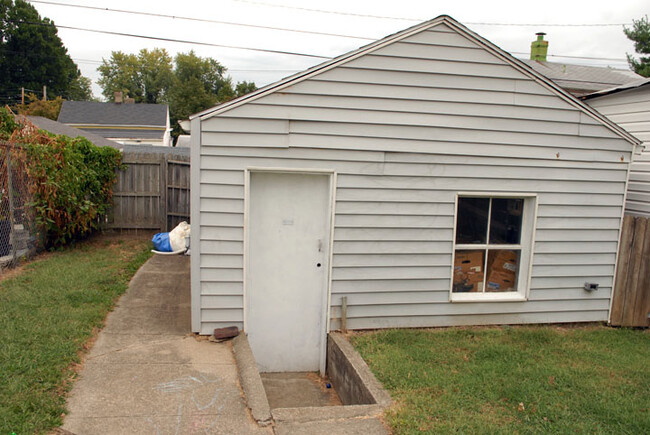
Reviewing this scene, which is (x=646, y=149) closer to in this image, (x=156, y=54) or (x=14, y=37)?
(x=14, y=37)

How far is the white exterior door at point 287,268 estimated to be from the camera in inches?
227

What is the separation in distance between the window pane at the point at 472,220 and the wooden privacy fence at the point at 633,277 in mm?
2107

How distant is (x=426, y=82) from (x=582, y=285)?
364cm

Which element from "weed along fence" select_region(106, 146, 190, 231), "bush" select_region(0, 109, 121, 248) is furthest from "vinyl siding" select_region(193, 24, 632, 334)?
"weed along fence" select_region(106, 146, 190, 231)

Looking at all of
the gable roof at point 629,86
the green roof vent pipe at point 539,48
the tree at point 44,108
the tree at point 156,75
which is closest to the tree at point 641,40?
the green roof vent pipe at point 539,48

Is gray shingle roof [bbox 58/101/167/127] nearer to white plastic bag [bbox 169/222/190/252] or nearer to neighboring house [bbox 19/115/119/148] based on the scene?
neighboring house [bbox 19/115/119/148]

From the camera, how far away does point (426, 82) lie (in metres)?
5.90

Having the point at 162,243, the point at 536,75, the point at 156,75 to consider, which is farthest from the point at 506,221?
the point at 156,75

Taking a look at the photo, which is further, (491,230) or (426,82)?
(491,230)

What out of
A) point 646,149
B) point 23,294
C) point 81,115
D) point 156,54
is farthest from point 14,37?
point 646,149

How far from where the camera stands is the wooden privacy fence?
6711 millimetres

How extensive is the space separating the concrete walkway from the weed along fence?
5.04 metres

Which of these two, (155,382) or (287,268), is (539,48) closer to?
(287,268)

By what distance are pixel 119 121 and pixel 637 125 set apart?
94.1 ft
